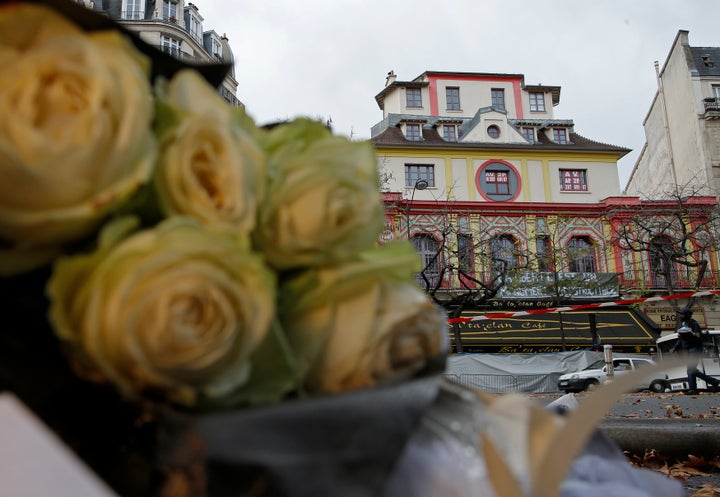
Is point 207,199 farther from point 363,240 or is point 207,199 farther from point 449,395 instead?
point 449,395

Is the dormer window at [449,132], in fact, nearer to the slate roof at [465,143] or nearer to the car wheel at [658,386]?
the slate roof at [465,143]

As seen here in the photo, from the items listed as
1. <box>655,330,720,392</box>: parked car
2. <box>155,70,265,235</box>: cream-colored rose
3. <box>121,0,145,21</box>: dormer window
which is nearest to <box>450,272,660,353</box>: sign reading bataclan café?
<box>655,330,720,392</box>: parked car

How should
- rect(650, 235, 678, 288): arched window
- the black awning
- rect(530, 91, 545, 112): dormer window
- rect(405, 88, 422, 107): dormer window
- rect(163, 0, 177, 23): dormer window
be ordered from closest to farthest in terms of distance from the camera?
1. rect(650, 235, 678, 288): arched window
2. the black awning
3. rect(405, 88, 422, 107): dormer window
4. rect(530, 91, 545, 112): dormer window
5. rect(163, 0, 177, 23): dormer window

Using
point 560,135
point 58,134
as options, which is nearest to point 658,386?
point 58,134

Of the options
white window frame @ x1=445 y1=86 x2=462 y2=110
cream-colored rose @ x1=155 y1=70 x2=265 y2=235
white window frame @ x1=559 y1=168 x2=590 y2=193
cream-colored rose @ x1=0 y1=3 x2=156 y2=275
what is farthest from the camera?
white window frame @ x1=445 y1=86 x2=462 y2=110

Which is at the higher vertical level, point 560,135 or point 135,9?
point 135,9

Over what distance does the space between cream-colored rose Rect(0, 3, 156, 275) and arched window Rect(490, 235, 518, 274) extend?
20.9 metres

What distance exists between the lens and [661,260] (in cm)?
2303

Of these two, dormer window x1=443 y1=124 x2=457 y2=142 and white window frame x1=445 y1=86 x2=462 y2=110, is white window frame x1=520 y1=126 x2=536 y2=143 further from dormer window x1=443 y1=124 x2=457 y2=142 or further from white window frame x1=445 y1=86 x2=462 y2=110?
white window frame x1=445 y1=86 x2=462 y2=110

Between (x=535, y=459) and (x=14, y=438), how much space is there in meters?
0.46

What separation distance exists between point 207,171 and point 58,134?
0.47 feet

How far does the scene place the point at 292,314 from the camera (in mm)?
609

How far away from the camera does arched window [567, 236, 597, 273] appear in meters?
23.0

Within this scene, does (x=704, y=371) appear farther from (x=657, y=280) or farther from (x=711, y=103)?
(x=711, y=103)
